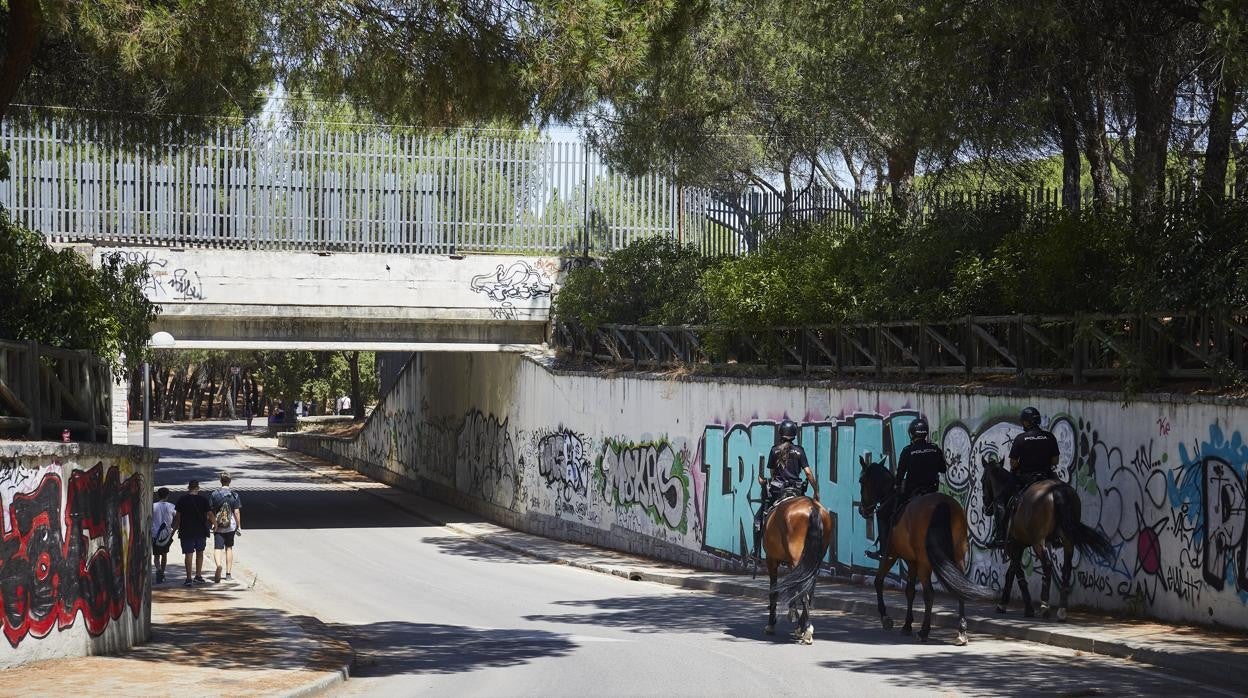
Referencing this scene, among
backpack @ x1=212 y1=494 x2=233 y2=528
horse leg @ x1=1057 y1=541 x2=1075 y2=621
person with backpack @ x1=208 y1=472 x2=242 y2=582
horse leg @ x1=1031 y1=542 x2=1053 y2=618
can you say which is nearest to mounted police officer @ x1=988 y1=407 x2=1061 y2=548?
horse leg @ x1=1031 y1=542 x2=1053 y2=618

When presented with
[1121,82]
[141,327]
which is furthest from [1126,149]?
[141,327]

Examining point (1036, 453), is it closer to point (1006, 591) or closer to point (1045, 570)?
point (1045, 570)

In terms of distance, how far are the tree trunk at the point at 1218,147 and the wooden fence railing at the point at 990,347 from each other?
62.5 inches

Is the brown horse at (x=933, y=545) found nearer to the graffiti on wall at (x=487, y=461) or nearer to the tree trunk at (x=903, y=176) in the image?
the tree trunk at (x=903, y=176)

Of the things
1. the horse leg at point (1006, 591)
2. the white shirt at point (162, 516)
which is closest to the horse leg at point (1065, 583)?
the horse leg at point (1006, 591)

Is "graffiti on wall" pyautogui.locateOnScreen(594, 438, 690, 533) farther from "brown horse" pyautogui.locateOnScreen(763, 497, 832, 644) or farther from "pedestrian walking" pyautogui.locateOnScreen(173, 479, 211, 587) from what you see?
"brown horse" pyautogui.locateOnScreen(763, 497, 832, 644)

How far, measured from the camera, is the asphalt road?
11211mm

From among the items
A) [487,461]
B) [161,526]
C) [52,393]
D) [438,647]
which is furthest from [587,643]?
[487,461]

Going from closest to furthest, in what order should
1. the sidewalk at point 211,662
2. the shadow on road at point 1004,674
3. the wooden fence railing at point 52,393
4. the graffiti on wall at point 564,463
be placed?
the shadow on road at point 1004,674 < the sidewalk at point 211,662 < the wooden fence railing at point 52,393 < the graffiti on wall at point 564,463

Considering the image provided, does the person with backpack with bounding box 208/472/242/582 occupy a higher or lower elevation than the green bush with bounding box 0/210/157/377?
lower

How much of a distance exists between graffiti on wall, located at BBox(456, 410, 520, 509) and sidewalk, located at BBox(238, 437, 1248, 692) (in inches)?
142

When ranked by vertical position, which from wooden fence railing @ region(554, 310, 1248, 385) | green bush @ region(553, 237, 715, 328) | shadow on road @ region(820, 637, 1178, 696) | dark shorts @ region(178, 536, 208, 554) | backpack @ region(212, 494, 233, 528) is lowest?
dark shorts @ region(178, 536, 208, 554)

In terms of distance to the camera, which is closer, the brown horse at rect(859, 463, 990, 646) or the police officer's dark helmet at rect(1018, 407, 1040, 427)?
the brown horse at rect(859, 463, 990, 646)

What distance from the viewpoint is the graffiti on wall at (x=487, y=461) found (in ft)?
110
